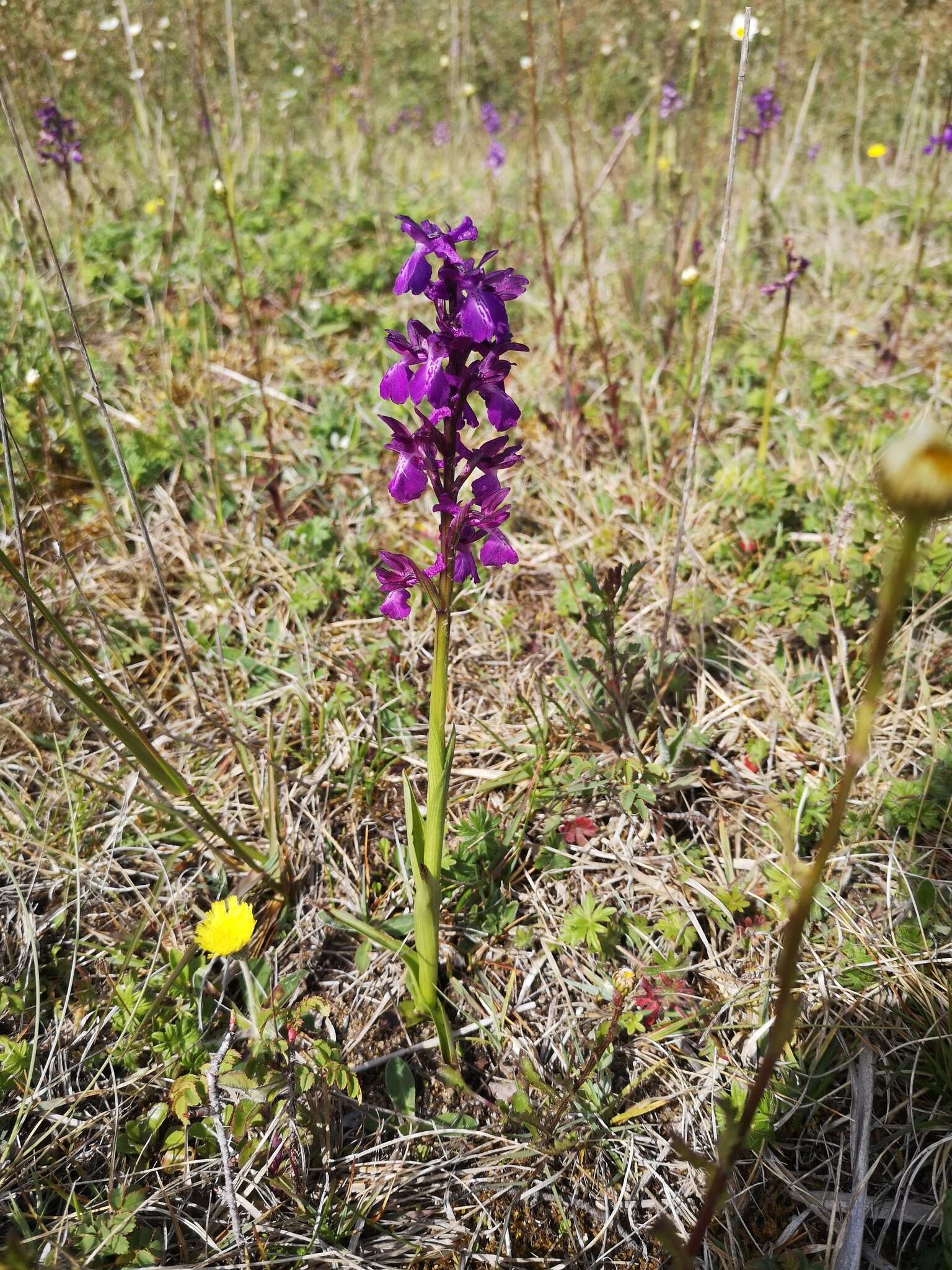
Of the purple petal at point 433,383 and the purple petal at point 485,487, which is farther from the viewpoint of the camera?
the purple petal at point 485,487

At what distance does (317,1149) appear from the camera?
5.64 ft

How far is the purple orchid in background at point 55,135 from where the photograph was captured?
4.30m

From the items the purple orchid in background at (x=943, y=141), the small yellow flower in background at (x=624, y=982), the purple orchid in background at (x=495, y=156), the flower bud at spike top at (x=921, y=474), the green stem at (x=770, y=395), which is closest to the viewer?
the flower bud at spike top at (x=921, y=474)

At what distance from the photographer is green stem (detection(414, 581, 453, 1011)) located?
157 cm

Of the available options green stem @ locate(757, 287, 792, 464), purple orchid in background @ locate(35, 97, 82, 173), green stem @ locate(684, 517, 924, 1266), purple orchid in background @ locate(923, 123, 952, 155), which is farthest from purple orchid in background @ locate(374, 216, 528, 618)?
purple orchid in background @ locate(35, 97, 82, 173)

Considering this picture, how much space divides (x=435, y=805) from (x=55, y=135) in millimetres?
4649

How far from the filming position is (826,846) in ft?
3.00

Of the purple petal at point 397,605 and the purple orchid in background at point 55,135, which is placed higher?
the purple orchid in background at point 55,135

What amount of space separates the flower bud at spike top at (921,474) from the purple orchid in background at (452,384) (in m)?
0.81

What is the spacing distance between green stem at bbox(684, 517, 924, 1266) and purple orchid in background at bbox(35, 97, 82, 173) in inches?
201

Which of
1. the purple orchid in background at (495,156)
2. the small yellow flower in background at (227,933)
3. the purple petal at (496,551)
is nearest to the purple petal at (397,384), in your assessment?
the purple petal at (496,551)

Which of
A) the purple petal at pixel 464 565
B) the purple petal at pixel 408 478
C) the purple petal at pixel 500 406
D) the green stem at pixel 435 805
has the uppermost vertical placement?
the purple petal at pixel 500 406

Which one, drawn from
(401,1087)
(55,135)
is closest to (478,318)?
(401,1087)

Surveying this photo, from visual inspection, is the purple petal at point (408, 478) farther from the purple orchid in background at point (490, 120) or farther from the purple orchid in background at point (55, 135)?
the purple orchid in background at point (490, 120)
